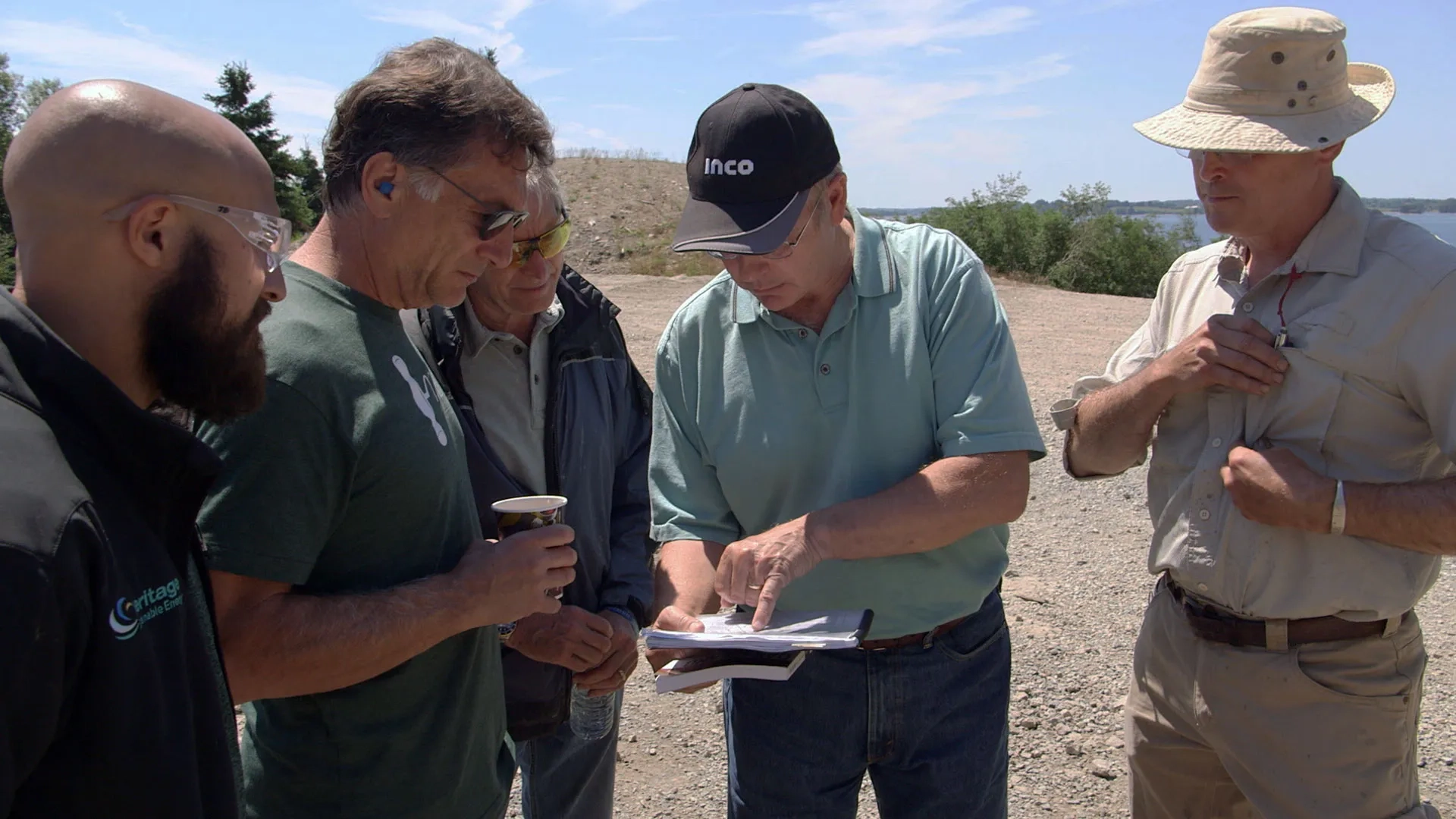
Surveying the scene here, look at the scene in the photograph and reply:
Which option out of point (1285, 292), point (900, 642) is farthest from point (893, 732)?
point (1285, 292)

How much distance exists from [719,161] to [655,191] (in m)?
38.6

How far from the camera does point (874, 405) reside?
92.6 inches

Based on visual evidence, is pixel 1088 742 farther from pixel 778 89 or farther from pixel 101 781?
pixel 101 781

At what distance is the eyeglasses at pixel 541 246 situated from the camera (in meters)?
2.90

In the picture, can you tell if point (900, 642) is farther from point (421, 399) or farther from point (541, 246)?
point (541, 246)

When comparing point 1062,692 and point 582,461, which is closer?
point 582,461

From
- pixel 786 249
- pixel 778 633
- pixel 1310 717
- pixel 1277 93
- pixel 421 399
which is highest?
pixel 1277 93

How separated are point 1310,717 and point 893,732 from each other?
1011 millimetres

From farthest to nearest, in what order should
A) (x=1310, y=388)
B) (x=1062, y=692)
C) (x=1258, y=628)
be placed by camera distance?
(x=1062, y=692), (x=1258, y=628), (x=1310, y=388)

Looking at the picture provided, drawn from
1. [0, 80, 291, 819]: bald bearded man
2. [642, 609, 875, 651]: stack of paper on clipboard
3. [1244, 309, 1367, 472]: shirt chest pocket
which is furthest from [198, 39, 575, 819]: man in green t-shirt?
[1244, 309, 1367, 472]: shirt chest pocket

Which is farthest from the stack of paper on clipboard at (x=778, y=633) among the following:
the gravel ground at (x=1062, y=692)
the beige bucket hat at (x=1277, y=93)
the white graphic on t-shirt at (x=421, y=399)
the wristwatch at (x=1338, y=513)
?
the gravel ground at (x=1062, y=692)

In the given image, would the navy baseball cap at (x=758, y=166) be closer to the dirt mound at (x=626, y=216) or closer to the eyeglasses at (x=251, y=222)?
the eyeglasses at (x=251, y=222)

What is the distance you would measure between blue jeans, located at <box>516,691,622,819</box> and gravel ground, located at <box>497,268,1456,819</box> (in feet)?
2.82

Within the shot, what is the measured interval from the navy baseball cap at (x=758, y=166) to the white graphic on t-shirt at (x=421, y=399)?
661 millimetres
